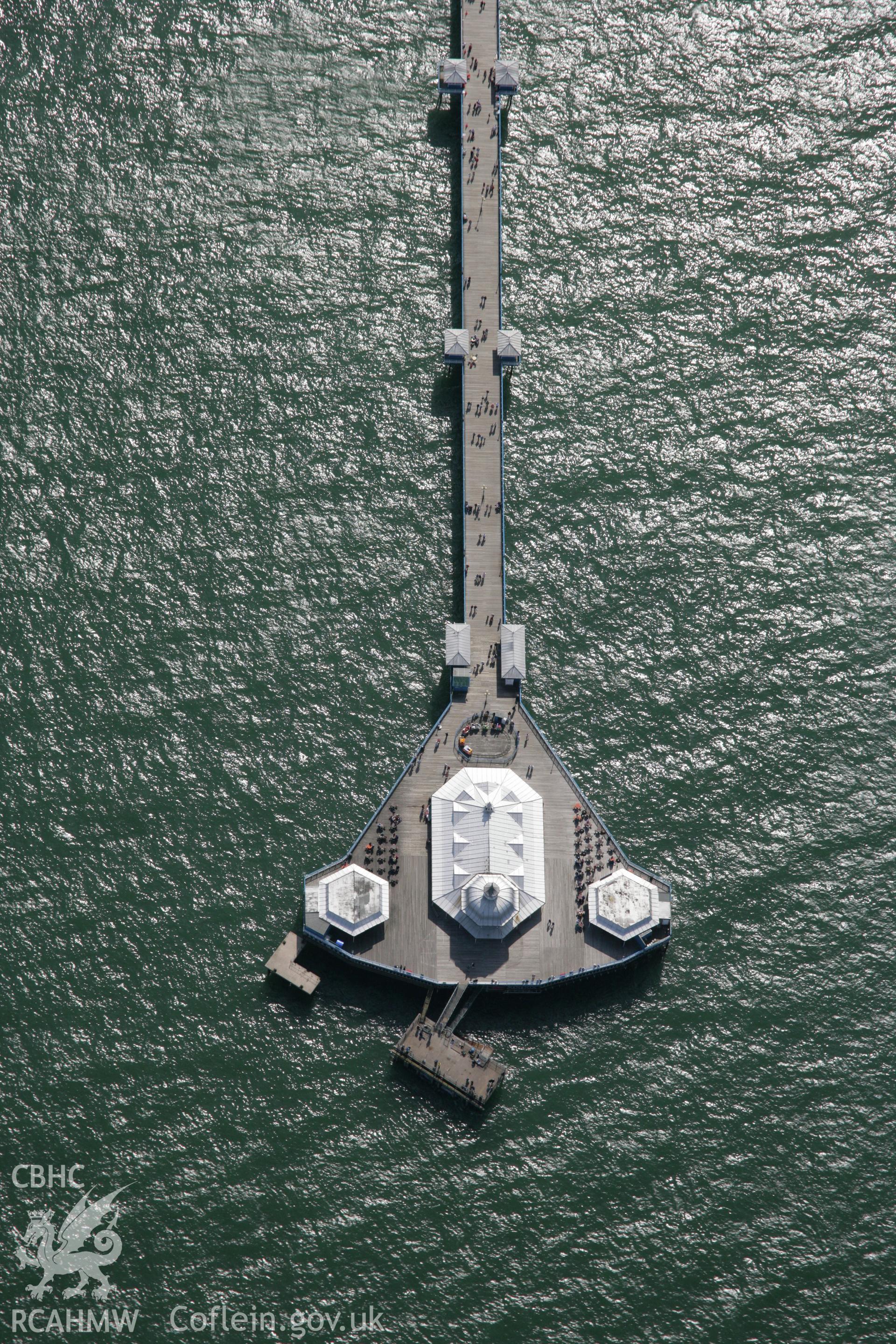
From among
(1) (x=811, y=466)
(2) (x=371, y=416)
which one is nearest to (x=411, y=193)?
(2) (x=371, y=416)

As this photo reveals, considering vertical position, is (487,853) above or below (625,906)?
above

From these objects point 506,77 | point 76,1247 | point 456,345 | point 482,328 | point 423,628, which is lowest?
point 76,1247

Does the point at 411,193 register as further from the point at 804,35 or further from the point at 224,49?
the point at 804,35

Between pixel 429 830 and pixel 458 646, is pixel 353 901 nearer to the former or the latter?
pixel 429 830

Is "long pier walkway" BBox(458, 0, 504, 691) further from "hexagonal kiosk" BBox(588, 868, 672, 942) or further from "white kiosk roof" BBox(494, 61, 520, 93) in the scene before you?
"hexagonal kiosk" BBox(588, 868, 672, 942)

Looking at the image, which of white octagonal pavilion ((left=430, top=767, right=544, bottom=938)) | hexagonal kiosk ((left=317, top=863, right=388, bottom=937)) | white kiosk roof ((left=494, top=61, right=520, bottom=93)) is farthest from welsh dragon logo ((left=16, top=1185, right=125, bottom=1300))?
Result: white kiosk roof ((left=494, top=61, right=520, bottom=93))

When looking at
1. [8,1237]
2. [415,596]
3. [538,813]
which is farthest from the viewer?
[415,596]

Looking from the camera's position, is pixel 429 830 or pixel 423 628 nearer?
pixel 429 830

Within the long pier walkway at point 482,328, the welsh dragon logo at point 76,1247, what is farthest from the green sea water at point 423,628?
the long pier walkway at point 482,328

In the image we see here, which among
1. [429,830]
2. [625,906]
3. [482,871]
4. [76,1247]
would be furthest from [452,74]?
[76,1247]
